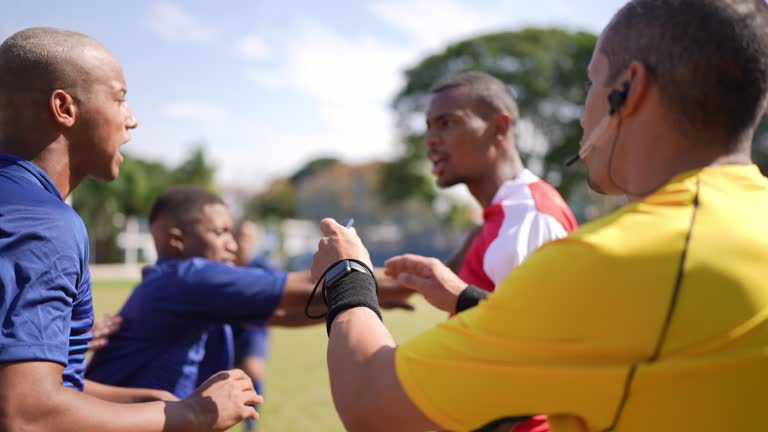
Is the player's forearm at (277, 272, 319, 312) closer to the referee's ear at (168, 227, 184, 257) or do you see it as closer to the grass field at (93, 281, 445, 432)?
the referee's ear at (168, 227, 184, 257)

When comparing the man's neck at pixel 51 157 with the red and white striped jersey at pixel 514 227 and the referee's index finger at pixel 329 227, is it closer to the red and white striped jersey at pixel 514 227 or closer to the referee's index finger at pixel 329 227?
the referee's index finger at pixel 329 227

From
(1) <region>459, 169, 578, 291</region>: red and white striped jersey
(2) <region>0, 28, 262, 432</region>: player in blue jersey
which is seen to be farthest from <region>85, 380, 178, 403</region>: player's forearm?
(1) <region>459, 169, 578, 291</region>: red and white striped jersey

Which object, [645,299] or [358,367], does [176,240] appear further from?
[645,299]

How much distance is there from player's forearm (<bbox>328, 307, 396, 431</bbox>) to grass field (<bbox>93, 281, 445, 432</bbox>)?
17.7ft

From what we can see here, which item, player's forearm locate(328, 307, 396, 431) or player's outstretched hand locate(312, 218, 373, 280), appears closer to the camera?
player's forearm locate(328, 307, 396, 431)

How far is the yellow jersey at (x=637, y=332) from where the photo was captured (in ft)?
→ 4.26

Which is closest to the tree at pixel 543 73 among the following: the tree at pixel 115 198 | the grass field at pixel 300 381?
the tree at pixel 115 198

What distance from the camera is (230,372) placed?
7.59ft

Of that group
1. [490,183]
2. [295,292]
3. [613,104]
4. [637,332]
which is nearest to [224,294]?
[295,292]

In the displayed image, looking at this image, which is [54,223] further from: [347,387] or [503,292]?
[503,292]

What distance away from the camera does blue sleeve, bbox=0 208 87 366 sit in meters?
1.76

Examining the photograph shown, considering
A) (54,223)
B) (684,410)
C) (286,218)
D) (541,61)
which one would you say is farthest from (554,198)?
(286,218)

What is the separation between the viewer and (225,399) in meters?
2.21

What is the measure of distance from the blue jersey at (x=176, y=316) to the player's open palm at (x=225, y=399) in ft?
3.19
